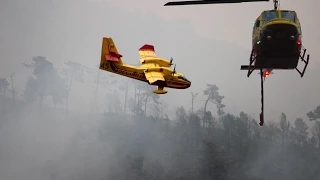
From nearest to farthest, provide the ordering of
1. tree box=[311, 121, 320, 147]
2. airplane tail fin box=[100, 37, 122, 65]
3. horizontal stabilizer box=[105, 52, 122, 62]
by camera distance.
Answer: horizontal stabilizer box=[105, 52, 122, 62]
airplane tail fin box=[100, 37, 122, 65]
tree box=[311, 121, 320, 147]

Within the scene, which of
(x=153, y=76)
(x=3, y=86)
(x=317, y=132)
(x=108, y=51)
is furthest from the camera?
(x=3, y=86)

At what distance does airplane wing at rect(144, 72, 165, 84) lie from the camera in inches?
912

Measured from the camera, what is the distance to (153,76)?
79.3ft

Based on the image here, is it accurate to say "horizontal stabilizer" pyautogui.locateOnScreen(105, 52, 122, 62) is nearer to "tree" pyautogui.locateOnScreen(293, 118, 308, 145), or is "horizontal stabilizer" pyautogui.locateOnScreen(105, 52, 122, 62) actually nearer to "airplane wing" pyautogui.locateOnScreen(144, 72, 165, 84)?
"airplane wing" pyautogui.locateOnScreen(144, 72, 165, 84)

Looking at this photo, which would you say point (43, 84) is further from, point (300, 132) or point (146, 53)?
point (146, 53)

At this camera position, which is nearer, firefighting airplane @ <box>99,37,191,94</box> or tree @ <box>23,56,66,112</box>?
firefighting airplane @ <box>99,37,191,94</box>

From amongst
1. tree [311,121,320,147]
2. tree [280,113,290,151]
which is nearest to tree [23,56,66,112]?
tree [280,113,290,151]

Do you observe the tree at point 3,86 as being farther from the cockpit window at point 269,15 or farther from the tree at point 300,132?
the cockpit window at point 269,15

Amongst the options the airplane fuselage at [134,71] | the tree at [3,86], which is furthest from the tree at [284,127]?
the tree at [3,86]

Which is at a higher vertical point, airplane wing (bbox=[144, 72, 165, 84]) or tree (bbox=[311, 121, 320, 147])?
airplane wing (bbox=[144, 72, 165, 84])

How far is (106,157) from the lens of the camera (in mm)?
90500

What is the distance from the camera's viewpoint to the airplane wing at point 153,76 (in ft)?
76.0

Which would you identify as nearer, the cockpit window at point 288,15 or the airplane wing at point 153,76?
the cockpit window at point 288,15

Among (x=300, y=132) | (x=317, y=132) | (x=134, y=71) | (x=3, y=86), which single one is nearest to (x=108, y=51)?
(x=134, y=71)
